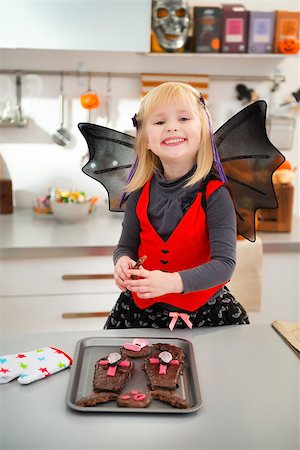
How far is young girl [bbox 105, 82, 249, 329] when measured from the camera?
1346 millimetres

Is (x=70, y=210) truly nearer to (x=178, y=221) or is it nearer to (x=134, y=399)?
(x=178, y=221)

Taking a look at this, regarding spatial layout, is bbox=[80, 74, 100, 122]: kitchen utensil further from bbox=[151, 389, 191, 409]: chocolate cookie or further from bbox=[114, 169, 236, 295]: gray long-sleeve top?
bbox=[151, 389, 191, 409]: chocolate cookie

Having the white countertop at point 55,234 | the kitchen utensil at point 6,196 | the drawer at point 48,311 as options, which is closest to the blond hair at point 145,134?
the white countertop at point 55,234

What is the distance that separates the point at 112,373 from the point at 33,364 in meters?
0.15

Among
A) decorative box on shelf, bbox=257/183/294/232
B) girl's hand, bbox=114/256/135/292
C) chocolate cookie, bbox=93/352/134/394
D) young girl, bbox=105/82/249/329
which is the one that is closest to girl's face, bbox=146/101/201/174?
young girl, bbox=105/82/249/329

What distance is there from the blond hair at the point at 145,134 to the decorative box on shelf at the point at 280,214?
104 centimetres

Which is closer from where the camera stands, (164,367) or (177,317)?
(164,367)

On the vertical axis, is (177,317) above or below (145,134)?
below

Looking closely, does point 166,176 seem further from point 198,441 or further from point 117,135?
point 198,441

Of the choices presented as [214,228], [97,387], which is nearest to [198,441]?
[97,387]

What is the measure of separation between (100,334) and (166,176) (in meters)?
0.42

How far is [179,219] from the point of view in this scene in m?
1.45

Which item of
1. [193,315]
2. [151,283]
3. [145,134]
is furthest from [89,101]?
[151,283]

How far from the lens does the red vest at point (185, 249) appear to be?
4.63 feet
